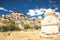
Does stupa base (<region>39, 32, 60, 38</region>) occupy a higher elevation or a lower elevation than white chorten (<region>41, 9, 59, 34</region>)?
lower

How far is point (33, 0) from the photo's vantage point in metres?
3.97

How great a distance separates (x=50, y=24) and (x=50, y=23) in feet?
0.08

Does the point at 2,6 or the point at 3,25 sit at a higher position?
the point at 2,6

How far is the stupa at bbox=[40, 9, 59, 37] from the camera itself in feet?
12.3

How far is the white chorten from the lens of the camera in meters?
3.75

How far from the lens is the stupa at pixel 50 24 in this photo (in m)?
3.75

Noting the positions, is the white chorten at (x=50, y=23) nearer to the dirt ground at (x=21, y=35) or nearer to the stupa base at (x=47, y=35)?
the stupa base at (x=47, y=35)

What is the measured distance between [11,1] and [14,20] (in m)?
0.51

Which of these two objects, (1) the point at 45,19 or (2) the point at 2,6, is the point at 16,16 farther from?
(1) the point at 45,19

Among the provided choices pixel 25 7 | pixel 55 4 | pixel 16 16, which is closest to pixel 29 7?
pixel 25 7

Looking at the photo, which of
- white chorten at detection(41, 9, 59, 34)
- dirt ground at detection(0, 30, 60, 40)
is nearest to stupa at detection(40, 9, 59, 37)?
white chorten at detection(41, 9, 59, 34)

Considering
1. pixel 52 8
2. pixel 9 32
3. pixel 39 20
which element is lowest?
pixel 9 32

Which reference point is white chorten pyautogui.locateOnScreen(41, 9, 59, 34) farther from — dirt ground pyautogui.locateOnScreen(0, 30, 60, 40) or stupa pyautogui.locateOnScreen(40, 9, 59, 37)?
dirt ground pyautogui.locateOnScreen(0, 30, 60, 40)

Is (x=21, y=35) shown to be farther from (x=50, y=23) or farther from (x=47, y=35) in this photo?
(x=50, y=23)
